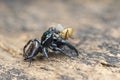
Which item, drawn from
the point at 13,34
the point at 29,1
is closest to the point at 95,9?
the point at 29,1

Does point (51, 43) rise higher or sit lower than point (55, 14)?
lower

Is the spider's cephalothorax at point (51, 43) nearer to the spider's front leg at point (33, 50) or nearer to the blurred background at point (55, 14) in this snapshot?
the spider's front leg at point (33, 50)

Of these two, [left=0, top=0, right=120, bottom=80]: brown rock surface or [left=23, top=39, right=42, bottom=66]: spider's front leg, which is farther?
[left=23, top=39, right=42, bottom=66]: spider's front leg

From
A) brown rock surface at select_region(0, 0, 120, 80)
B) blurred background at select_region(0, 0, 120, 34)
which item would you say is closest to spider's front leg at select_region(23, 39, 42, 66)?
brown rock surface at select_region(0, 0, 120, 80)

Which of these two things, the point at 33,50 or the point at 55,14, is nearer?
the point at 33,50

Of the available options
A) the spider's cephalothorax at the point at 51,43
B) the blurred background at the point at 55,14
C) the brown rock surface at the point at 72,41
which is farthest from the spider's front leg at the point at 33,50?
the blurred background at the point at 55,14

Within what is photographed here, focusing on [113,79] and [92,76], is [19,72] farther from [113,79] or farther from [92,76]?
[113,79]

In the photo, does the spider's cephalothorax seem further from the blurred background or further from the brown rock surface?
the blurred background

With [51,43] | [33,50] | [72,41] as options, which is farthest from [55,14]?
[33,50]

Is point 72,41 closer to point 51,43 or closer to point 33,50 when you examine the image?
point 51,43

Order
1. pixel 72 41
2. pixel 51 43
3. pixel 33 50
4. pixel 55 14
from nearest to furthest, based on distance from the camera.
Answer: pixel 33 50, pixel 51 43, pixel 72 41, pixel 55 14
